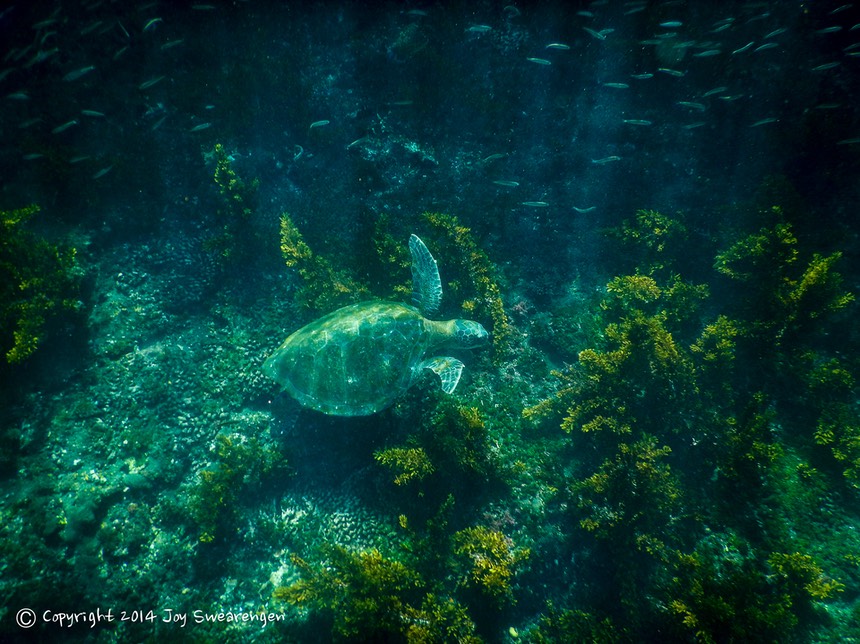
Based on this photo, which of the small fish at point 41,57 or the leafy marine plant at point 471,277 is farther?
the leafy marine plant at point 471,277

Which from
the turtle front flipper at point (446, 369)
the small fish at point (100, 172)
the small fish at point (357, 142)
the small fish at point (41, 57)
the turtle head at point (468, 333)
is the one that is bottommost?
→ the turtle front flipper at point (446, 369)

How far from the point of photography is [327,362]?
5090mm

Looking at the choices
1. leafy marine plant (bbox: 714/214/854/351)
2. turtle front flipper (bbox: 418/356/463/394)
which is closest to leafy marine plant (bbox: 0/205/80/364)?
turtle front flipper (bbox: 418/356/463/394)

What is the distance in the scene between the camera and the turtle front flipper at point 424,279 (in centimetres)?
586

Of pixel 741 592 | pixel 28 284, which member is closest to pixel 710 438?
pixel 741 592

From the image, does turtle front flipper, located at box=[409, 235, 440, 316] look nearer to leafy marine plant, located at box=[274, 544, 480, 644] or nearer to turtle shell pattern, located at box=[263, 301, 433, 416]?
turtle shell pattern, located at box=[263, 301, 433, 416]

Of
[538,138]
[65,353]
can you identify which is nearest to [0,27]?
[65,353]

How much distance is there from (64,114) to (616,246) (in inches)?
432

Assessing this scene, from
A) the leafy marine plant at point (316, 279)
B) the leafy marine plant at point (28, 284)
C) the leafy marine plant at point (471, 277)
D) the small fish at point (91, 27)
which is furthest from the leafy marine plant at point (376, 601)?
the small fish at point (91, 27)

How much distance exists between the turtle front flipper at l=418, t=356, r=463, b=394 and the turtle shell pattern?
287 millimetres

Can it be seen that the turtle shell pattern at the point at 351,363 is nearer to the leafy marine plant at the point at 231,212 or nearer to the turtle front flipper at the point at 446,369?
the turtle front flipper at the point at 446,369

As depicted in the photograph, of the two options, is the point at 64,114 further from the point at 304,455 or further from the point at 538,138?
the point at 538,138

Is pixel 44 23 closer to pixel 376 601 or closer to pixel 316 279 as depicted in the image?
pixel 316 279

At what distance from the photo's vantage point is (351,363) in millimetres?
5105
